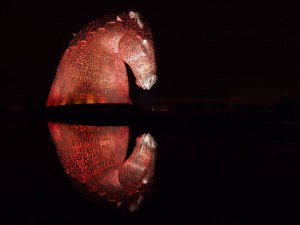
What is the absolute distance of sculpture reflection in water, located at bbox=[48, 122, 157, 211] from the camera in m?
2.30

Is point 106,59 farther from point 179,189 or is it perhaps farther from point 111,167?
point 179,189

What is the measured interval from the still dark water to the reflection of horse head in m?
5.16

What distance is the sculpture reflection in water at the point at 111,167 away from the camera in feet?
7.55

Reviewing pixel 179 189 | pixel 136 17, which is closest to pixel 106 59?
pixel 136 17

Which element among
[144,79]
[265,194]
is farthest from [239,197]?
[144,79]

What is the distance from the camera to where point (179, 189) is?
2.30 m

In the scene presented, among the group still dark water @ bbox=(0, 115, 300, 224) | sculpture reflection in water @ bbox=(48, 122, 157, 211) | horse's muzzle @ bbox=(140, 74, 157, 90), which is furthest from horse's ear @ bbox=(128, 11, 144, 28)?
still dark water @ bbox=(0, 115, 300, 224)

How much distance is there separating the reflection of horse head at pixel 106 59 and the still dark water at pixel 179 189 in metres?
5.16

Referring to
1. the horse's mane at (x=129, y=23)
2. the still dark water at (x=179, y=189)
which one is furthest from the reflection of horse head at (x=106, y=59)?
the still dark water at (x=179, y=189)

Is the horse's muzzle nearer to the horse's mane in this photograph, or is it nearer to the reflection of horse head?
the reflection of horse head

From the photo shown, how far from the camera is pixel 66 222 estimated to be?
170 centimetres

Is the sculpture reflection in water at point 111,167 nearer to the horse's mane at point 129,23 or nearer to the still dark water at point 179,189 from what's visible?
the still dark water at point 179,189

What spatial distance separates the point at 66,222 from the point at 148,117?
5925 millimetres

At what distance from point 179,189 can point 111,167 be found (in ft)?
3.17
